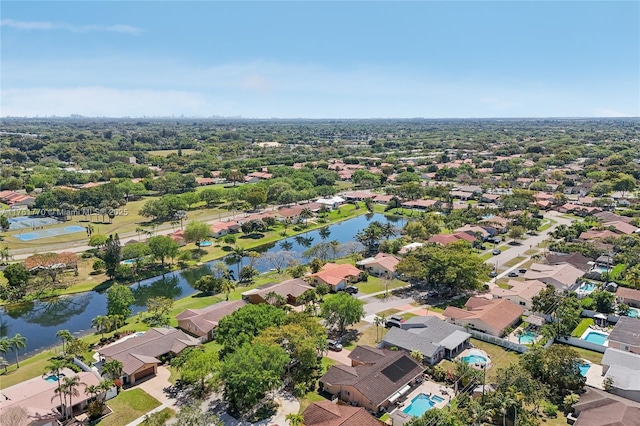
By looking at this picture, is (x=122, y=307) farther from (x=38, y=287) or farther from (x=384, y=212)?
(x=384, y=212)

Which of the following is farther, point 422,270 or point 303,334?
point 422,270

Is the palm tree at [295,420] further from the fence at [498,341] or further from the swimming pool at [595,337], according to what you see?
the swimming pool at [595,337]

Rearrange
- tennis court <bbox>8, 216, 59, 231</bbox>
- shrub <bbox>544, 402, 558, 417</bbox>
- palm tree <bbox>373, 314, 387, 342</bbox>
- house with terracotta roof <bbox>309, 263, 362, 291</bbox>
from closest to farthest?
1. shrub <bbox>544, 402, 558, 417</bbox>
2. palm tree <bbox>373, 314, 387, 342</bbox>
3. house with terracotta roof <bbox>309, 263, 362, 291</bbox>
4. tennis court <bbox>8, 216, 59, 231</bbox>

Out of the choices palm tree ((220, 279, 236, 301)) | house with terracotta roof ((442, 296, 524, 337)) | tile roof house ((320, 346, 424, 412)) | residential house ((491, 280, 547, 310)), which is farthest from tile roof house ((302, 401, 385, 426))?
residential house ((491, 280, 547, 310))

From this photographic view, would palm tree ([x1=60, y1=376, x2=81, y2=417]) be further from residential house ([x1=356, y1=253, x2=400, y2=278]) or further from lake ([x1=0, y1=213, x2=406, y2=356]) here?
residential house ([x1=356, y1=253, x2=400, y2=278])

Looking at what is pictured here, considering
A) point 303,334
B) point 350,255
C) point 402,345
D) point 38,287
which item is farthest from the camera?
point 350,255

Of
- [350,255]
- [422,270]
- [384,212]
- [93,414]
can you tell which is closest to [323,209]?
[384,212]

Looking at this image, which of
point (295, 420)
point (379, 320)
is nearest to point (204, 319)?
point (379, 320)

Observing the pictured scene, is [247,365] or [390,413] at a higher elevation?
[247,365]
